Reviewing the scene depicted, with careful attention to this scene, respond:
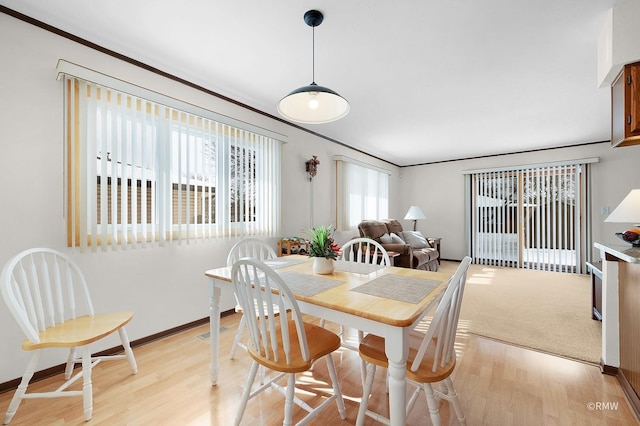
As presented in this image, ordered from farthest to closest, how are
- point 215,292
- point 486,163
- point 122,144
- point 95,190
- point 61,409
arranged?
point 486,163 < point 122,144 < point 95,190 < point 215,292 < point 61,409

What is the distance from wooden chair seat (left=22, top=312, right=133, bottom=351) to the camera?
147 centimetres

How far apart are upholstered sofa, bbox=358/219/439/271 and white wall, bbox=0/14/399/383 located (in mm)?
2547

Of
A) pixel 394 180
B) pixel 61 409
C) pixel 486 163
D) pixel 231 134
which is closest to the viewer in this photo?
pixel 61 409

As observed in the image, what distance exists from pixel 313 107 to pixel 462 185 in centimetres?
557

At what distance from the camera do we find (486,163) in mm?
5996

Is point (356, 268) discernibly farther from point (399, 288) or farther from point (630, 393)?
point (630, 393)

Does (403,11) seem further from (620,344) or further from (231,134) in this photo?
(620,344)

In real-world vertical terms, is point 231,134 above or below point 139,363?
above

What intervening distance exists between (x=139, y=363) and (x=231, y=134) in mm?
2292

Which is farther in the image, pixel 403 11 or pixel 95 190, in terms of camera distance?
pixel 95 190

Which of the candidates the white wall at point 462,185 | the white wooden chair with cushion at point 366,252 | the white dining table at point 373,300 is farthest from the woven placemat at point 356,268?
the white wall at point 462,185

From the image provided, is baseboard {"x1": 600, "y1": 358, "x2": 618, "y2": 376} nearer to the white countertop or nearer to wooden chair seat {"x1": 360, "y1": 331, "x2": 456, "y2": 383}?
the white countertop

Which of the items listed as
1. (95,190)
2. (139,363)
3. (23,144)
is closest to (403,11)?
(95,190)

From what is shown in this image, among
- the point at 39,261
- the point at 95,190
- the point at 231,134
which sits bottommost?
the point at 39,261
